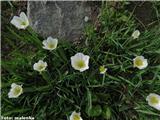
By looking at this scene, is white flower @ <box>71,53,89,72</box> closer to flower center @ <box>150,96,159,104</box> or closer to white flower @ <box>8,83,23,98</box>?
white flower @ <box>8,83,23,98</box>

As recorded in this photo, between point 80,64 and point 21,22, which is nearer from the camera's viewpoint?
point 80,64

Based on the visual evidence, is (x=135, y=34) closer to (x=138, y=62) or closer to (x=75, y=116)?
(x=138, y=62)

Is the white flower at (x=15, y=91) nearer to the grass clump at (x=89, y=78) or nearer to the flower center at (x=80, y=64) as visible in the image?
the grass clump at (x=89, y=78)

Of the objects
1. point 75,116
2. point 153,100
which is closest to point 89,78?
point 75,116

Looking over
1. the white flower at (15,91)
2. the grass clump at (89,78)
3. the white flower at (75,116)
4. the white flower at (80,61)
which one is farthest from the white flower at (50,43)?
the white flower at (75,116)

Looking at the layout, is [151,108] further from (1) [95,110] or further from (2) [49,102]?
(2) [49,102]
